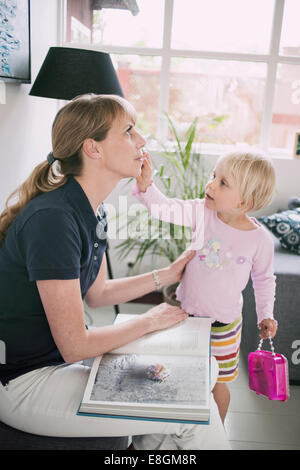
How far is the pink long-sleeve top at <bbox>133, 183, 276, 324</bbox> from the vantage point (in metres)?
1.46

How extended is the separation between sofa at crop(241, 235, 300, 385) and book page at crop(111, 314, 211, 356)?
82 centimetres

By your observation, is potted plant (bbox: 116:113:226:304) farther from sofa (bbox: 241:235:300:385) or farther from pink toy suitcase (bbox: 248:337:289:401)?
pink toy suitcase (bbox: 248:337:289:401)

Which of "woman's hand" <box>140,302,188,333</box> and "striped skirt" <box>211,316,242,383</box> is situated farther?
"striped skirt" <box>211,316,242,383</box>

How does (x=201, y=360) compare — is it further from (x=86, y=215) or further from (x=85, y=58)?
(x=85, y=58)

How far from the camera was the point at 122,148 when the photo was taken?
1242mm

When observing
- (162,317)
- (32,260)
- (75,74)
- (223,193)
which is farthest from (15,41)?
(162,317)

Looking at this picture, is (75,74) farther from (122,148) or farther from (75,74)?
(122,148)

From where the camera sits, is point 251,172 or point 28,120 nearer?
point 251,172

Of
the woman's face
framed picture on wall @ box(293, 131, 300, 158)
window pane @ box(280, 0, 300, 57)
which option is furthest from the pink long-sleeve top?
window pane @ box(280, 0, 300, 57)

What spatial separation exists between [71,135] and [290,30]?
7.43ft

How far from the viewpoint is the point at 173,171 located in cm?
291

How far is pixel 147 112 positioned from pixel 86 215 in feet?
6.70

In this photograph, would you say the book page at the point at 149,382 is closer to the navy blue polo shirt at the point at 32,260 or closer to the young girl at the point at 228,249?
the navy blue polo shirt at the point at 32,260
